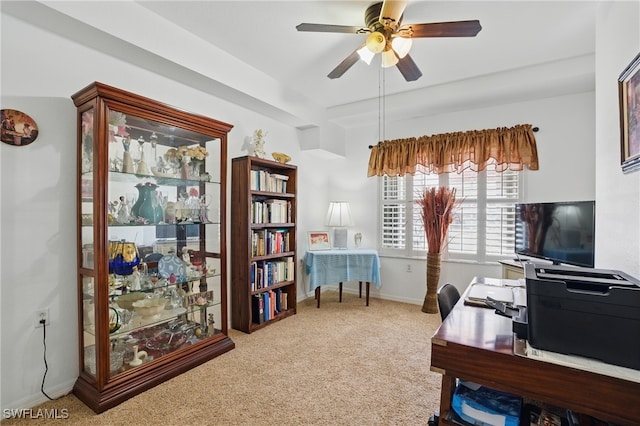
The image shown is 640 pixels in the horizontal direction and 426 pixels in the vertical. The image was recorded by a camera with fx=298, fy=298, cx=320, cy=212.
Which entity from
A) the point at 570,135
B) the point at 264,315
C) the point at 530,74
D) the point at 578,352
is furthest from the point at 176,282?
the point at 570,135

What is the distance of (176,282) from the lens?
2.49m

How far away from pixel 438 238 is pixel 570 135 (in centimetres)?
178

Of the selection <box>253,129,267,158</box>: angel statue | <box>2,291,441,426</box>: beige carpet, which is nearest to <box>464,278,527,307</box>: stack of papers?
<box>2,291,441,426</box>: beige carpet

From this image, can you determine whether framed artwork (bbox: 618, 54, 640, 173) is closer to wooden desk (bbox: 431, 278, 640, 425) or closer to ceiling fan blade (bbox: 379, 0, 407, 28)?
wooden desk (bbox: 431, 278, 640, 425)

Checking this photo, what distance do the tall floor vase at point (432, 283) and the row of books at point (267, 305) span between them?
1770mm

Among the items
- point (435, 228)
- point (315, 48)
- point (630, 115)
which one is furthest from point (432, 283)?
point (315, 48)

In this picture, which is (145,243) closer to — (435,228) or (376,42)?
(376,42)

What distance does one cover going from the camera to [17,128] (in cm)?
182

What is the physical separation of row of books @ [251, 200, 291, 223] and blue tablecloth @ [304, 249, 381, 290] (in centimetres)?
64

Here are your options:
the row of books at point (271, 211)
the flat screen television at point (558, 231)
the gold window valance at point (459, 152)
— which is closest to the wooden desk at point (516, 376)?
the flat screen television at point (558, 231)

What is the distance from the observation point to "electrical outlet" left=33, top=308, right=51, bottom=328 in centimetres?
190

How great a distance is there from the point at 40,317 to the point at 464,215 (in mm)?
4187

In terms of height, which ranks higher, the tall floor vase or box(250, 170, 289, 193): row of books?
box(250, 170, 289, 193): row of books

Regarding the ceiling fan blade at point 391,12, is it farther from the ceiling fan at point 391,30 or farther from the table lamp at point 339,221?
the table lamp at point 339,221
